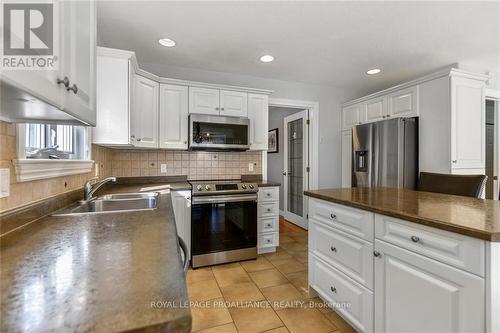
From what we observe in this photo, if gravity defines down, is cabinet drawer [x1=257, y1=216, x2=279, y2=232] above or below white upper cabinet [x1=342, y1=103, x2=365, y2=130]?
below

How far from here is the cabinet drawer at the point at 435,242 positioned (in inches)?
34.9

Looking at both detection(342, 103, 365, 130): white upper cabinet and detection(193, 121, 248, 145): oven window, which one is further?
detection(342, 103, 365, 130): white upper cabinet

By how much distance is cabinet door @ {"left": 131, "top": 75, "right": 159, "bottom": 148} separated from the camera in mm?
2385

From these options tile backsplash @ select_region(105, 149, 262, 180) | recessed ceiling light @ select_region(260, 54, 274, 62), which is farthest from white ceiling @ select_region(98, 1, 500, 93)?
tile backsplash @ select_region(105, 149, 262, 180)

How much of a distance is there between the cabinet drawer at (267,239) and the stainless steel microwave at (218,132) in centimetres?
111

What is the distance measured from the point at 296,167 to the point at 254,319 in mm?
2870

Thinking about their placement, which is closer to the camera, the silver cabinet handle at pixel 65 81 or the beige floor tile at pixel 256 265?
the silver cabinet handle at pixel 65 81

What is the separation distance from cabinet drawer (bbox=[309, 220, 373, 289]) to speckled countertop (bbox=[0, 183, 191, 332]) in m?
1.08

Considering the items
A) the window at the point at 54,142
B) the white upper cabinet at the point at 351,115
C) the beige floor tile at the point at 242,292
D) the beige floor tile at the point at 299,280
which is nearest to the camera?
the window at the point at 54,142

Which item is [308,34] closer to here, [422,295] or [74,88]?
[74,88]

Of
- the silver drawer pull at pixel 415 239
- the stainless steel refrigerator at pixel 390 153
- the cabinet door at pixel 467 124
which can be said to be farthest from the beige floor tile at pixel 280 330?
the cabinet door at pixel 467 124

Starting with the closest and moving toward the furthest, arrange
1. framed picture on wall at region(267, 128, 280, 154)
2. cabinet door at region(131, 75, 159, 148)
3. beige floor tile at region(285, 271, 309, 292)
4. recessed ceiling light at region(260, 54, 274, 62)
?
beige floor tile at region(285, 271, 309, 292), cabinet door at region(131, 75, 159, 148), recessed ceiling light at region(260, 54, 274, 62), framed picture on wall at region(267, 128, 280, 154)

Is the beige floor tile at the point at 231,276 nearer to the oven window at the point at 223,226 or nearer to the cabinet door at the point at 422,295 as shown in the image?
the oven window at the point at 223,226

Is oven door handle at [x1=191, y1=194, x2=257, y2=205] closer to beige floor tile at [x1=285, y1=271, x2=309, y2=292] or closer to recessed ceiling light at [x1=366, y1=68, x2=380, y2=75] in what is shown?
beige floor tile at [x1=285, y1=271, x2=309, y2=292]
